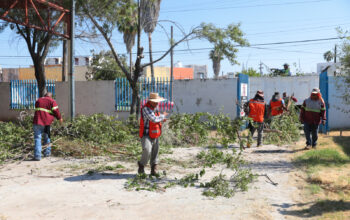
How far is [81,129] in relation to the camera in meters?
9.84

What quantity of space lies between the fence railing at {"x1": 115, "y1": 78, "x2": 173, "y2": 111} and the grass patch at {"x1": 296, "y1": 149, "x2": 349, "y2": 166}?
330 inches

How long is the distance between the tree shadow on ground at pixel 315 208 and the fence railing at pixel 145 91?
440 inches

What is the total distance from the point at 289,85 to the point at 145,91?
707 cm

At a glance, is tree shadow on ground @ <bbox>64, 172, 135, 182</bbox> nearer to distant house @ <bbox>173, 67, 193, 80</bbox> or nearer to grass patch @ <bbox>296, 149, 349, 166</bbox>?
grass patch @ <bbox>296, 149, 349, 166</bbox>

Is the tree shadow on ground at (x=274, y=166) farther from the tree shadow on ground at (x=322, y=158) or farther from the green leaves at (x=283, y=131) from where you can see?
the green leaves at (x=283, y=131)

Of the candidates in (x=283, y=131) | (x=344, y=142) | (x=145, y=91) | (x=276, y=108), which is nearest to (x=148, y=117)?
(x=283, y=131)

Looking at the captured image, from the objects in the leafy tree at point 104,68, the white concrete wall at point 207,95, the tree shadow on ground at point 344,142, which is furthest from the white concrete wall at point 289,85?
the leafy tree at point 104,68

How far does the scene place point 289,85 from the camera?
16516mm

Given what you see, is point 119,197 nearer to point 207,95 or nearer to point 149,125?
point 149,125

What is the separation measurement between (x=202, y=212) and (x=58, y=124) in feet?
22.3

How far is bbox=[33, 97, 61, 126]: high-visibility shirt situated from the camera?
8.54 m

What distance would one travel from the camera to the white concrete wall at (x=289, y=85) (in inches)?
642

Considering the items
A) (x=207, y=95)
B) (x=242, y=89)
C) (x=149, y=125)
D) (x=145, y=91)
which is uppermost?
(x=242, y=89)

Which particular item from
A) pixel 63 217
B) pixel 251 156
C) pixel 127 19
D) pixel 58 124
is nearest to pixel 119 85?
pixel 127 19
